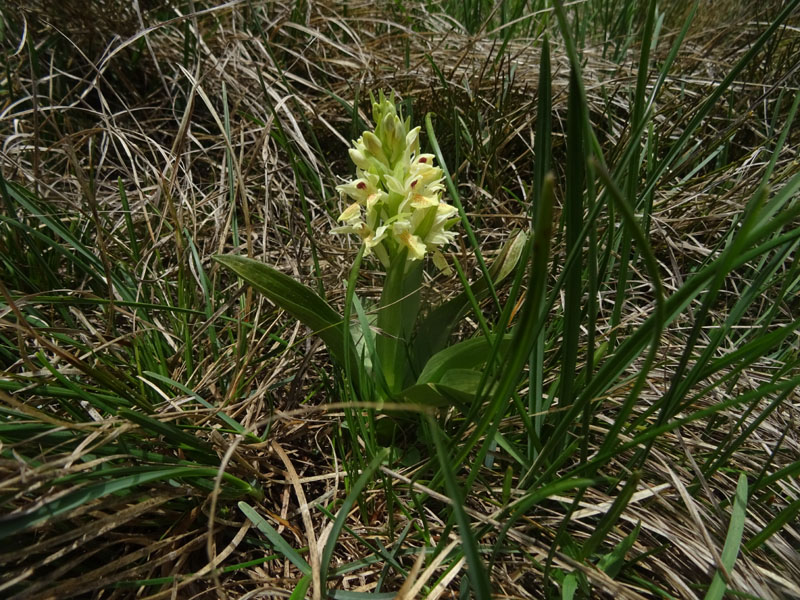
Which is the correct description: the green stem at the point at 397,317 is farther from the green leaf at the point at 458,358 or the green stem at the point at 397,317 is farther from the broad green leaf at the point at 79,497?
the broad green leaf at the point at 79,497

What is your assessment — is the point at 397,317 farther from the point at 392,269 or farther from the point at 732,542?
the point at 732,542

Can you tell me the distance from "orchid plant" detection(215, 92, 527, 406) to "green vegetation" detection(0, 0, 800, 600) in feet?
0.03

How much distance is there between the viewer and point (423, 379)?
1.16 metres

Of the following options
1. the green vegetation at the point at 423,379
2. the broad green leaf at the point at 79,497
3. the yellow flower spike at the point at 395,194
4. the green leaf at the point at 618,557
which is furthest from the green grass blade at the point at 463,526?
the yellow flower spike at the point at 395,194

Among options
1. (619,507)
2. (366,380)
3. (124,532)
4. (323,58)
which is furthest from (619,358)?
(323,58)

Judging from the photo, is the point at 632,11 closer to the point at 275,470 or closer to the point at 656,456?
the point at 656,456

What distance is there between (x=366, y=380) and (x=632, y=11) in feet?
8.01

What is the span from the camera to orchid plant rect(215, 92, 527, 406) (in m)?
1.10

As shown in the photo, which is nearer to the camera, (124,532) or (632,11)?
(124,532)

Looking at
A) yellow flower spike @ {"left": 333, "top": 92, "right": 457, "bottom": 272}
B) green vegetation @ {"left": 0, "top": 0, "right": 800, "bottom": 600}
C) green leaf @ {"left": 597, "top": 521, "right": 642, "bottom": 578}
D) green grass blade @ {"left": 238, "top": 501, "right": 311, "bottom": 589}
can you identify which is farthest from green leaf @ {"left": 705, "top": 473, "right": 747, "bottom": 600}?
yellow flower spike @ {"left": 333, "top": 92, "right": 457, "bottom": 272}

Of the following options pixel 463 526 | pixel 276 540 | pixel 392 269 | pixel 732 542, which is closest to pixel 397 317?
pixel 392 269

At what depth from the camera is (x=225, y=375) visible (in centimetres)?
131

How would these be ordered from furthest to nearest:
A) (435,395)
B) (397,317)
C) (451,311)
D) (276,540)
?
(451,311) → (397,317) → (435,395) → (276,540)

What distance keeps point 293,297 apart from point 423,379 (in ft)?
1.10
